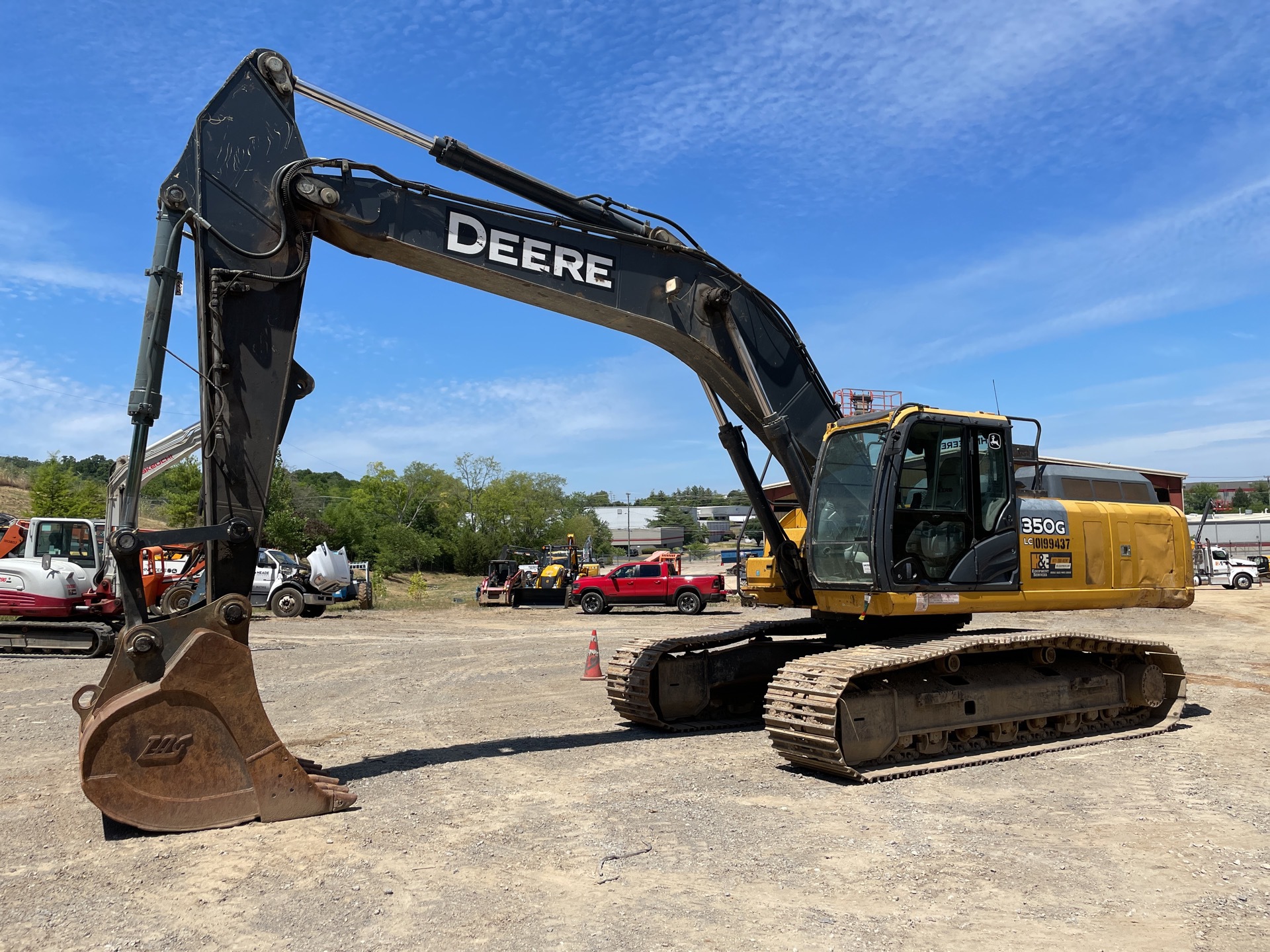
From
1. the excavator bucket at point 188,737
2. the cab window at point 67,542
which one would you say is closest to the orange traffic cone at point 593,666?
the excavator bucket at point 188,737

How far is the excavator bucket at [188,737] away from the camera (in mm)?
5754

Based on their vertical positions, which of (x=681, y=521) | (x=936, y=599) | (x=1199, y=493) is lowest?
(x=936, y=599)

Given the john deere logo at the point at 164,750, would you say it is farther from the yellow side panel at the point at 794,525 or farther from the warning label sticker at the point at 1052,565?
the warning label sticker at the point at 1052,565

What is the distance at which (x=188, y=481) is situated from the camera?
46.4m

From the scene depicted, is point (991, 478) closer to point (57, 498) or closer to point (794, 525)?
point (794, 525)

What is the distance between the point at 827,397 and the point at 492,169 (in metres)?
3.82

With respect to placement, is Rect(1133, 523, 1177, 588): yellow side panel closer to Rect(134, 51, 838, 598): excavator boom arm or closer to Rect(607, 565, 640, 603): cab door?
Rect(134, 51, 838, 598): excavator boom arm

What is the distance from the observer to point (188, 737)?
5969 mm

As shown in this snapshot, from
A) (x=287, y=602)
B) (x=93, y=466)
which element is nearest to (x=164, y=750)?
(x=287, y=602)

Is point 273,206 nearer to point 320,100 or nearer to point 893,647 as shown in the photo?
point 320,100

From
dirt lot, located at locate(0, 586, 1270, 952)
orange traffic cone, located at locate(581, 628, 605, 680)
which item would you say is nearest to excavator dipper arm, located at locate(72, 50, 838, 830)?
dirt lot, located at locate(0, 586, 1270, 952)

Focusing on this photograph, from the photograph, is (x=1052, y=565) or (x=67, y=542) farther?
(x=67, y=542)

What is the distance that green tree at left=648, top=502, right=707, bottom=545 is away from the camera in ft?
395

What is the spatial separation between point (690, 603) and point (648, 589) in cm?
144
